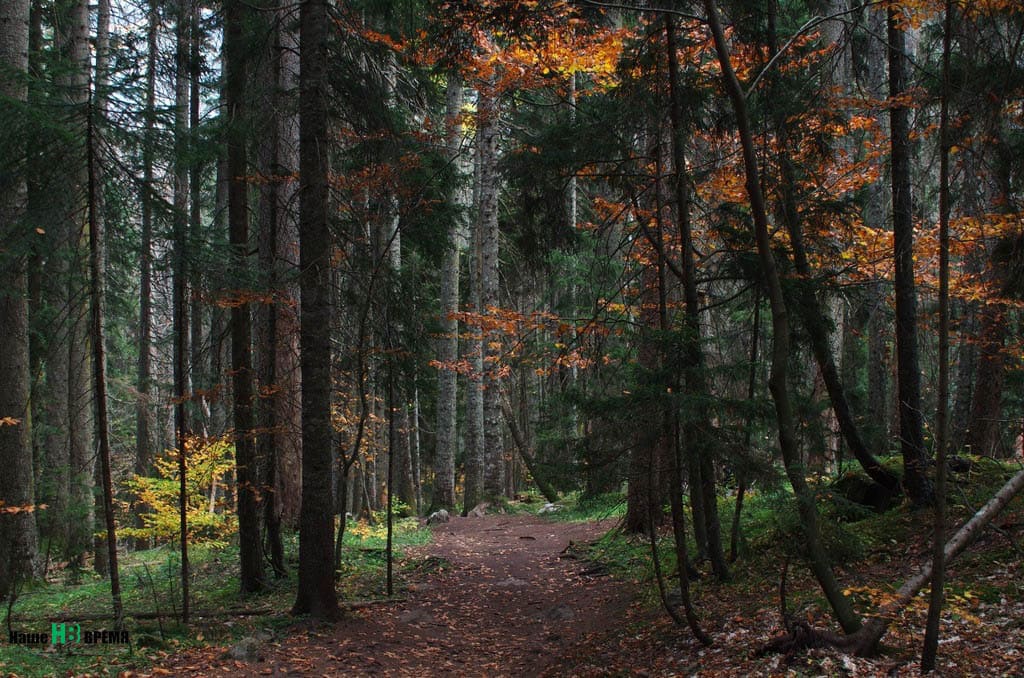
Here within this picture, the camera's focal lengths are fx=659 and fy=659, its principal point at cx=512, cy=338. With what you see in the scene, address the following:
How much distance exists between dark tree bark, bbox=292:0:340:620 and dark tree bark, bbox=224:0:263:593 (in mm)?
1031

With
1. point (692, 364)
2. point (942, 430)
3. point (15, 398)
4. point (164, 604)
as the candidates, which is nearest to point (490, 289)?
point (15, 398)

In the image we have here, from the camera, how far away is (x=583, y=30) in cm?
829

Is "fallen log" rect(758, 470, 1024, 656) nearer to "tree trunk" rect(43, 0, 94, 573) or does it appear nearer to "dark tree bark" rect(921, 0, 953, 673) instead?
"dark tree bark" rect(921, 0, 953, 673)

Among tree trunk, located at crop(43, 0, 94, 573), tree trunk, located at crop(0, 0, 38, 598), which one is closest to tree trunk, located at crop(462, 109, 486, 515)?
tree trunk, located at crop(43, 0, 94, 573)

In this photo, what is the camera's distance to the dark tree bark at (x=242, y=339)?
8.58m

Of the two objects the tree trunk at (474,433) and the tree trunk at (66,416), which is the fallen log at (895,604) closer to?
the tree trunk at (66,416)

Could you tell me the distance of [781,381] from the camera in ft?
16.8

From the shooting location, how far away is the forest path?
6777mm

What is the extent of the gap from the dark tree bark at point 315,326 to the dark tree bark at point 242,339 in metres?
1.03

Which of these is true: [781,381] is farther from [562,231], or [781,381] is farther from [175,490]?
[175,490]

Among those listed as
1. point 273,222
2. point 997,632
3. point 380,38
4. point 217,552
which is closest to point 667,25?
point 380,38

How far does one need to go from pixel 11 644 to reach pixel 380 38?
8329mm

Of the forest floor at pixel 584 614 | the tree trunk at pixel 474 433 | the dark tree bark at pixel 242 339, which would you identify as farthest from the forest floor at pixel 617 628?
the tree trunk at pixel 474 433

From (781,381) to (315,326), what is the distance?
5.20 m
